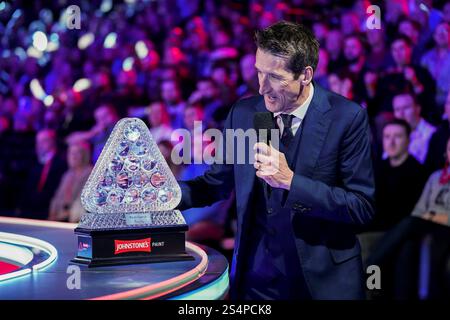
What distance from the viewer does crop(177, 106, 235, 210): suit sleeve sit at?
1966 millimetres

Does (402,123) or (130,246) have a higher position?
(402,123)

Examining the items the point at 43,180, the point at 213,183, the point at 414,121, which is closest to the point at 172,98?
the point at 43,180

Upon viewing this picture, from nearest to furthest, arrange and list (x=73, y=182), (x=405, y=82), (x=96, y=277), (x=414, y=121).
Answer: (x=96, y=277) < (x=414, y=121) < (x=405, y=82) < (x=73, y=182)

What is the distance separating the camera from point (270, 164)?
1611 mm

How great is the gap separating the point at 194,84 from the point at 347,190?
4048 mm

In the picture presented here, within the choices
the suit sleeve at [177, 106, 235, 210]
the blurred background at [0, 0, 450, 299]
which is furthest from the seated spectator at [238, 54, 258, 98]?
the suit sleeve at [177, 106, 235, 210]

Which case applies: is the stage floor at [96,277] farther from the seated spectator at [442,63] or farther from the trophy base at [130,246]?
the seated spectator at [442,63]

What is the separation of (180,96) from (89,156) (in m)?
0.95

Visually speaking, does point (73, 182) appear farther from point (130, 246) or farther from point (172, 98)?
point (130, 246)

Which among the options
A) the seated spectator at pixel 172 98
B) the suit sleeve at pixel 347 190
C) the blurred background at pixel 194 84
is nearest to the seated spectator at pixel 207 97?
the blurred background at pixel 194 84

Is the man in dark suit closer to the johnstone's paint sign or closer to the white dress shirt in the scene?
the white dress shirt

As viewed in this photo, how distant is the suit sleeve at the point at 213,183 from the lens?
6.45ft

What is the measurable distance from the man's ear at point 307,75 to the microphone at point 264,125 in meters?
0.15
